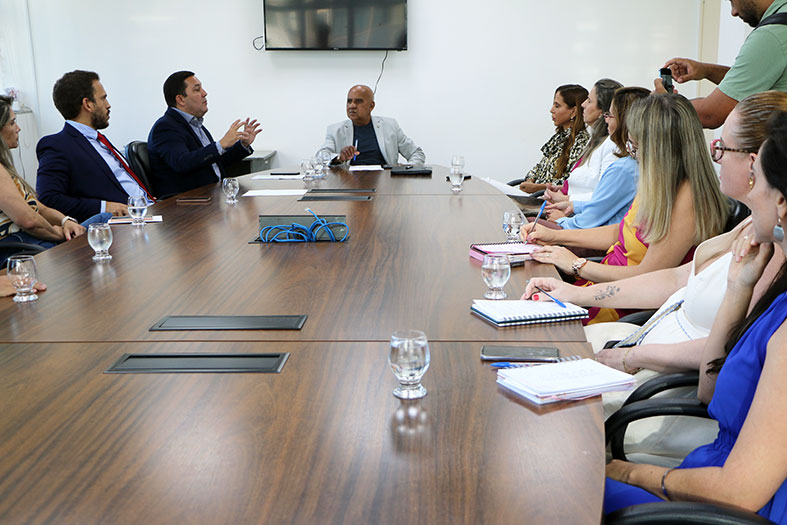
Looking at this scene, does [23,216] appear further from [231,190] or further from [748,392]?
[748,392]

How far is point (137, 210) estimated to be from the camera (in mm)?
3090

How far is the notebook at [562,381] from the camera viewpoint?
128 cm

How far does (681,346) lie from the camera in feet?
5.90

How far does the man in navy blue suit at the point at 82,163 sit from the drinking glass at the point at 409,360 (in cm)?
290

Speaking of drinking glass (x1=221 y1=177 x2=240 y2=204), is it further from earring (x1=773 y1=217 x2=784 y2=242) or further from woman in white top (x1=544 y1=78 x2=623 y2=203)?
earring (x1=773 y1=217 x2=784 y2=242)

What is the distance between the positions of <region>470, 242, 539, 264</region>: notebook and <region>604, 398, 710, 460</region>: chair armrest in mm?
803

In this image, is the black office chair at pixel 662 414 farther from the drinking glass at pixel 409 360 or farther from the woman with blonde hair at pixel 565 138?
the woman with blonde hair at pixel 565 138

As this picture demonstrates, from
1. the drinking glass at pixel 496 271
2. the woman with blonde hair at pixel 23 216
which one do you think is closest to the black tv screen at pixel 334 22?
the woman with blonde hair at pixel 23 216

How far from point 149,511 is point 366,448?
1.05 ft

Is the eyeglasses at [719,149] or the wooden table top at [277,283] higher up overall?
the eyeglasses at [719,149]

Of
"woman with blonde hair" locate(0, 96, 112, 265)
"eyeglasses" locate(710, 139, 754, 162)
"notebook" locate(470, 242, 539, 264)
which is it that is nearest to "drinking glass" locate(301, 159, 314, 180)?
"woman with blonde hair" locate(0, 96, 112, 265)

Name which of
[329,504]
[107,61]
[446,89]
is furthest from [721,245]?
[107,61]

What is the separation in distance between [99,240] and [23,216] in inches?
50.7

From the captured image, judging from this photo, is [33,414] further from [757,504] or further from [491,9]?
[491,9]
